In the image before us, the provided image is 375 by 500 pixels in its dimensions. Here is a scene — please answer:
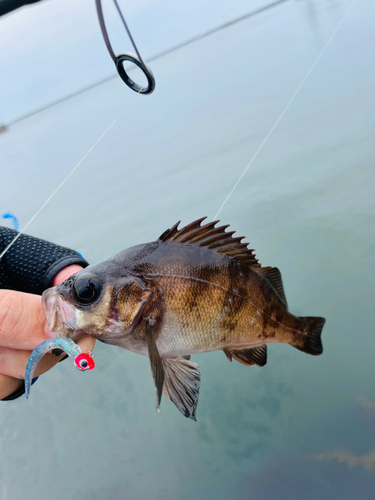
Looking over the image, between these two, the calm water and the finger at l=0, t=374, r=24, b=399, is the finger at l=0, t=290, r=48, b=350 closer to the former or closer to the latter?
the finger at l=0, t=374, r=24, b=399

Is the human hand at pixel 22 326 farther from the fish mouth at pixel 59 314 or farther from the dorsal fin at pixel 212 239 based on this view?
the dorsal fin at pixel 212 239

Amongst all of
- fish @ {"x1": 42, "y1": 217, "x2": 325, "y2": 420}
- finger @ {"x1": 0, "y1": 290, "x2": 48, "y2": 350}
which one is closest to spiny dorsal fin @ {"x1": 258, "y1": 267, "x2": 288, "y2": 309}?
fish @ {"x1": 42, "y1": 217, "x2": 325, "y2": 420}

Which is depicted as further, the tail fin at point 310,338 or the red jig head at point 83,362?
the tail fin at point 310,338

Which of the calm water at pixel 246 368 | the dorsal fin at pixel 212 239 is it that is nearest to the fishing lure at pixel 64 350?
the dorsal fin at pixel 212 239

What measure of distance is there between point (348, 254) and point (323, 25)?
10.5m

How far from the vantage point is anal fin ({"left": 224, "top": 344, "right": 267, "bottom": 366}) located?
95 centimetres

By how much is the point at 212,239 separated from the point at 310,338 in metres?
0.36

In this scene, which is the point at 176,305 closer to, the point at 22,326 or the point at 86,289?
the point at 86,289

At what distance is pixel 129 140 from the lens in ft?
20.9

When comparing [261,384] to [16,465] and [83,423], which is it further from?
[16,465]

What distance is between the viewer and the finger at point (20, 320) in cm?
78

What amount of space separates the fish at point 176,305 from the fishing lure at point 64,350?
0.07m

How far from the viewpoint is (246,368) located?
6.44ft

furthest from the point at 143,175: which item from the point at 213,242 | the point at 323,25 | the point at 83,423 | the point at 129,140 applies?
the point at 323,25
